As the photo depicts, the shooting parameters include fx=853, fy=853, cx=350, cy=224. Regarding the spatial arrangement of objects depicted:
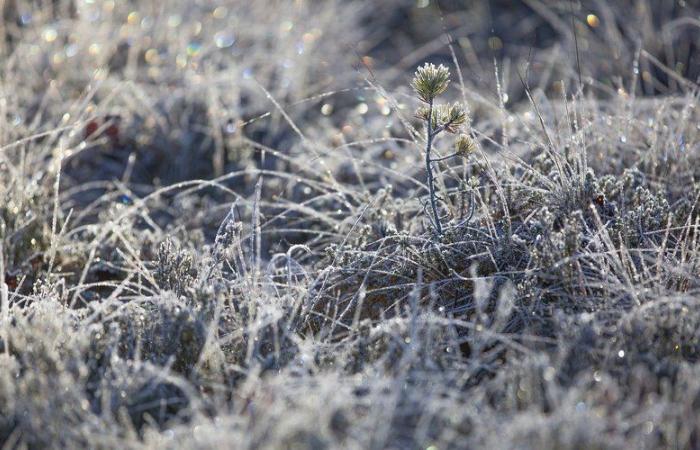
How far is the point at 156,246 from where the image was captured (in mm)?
3135

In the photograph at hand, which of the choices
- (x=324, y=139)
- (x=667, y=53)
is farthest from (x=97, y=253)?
(x=667, y=53)

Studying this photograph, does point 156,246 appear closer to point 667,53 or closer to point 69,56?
point 69,56

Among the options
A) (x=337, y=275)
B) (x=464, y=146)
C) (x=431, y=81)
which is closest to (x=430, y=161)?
(x=464, y=146)

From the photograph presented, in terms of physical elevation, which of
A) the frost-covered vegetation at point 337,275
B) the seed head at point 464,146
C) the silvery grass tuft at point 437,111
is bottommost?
the frost-covered vegetation at point 337,275

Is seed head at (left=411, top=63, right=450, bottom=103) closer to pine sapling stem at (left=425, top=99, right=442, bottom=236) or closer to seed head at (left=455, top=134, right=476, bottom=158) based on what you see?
Answer: pine sapling stem at (left=425, top=99, right=442, bottom=236)

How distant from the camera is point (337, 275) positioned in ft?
8.86

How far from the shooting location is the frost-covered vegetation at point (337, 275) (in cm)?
195

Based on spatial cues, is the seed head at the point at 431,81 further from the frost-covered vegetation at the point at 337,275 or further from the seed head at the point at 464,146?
the seed head at the point at 464,146

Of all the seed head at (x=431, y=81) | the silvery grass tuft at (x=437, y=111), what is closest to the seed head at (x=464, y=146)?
the silvery grass tuft at (x=437, y=111)

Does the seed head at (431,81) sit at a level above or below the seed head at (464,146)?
above

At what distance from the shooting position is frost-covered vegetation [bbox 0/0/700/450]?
1954 millimetres

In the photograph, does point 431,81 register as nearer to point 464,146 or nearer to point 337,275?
point 464,146

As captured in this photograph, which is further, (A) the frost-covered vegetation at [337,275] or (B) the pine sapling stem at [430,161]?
(B) the pine sapling stem at [430,161]

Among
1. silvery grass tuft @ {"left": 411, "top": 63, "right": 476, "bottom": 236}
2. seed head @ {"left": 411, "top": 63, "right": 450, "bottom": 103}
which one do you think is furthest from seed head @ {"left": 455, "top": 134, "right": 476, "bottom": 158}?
seed head @ {"left": 411, "top": 63, "right": 450, "bottom": 103}
